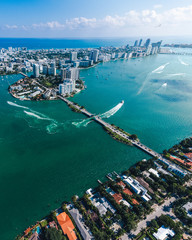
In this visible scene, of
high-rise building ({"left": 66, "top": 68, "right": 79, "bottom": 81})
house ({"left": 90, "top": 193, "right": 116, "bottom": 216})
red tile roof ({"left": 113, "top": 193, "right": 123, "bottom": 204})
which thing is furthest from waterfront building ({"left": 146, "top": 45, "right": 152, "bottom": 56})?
house ({"left": 90, "top": 193, "right": 116, "bottom": 216})

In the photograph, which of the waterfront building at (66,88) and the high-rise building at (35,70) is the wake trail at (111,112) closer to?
the waterfront building at (66,88)

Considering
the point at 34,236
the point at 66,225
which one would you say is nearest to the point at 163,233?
the point at 66,225

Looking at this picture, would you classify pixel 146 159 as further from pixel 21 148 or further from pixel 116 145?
pixel 21 148

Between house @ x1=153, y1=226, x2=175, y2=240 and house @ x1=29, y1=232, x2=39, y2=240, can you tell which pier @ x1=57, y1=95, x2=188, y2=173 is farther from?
house @ x1=29, y1=232, x2=39, y2=240

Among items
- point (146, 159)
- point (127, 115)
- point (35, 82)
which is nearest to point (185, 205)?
point (146, 159)

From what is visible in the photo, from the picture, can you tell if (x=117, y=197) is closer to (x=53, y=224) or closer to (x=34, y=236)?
(x=53, y=224)

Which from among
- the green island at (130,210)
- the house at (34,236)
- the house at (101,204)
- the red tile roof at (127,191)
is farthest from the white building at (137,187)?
the house at (34,236)

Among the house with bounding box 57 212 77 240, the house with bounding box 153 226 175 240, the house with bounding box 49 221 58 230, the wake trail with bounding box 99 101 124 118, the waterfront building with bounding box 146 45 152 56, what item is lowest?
the house with bounding box 49 221 58 230
